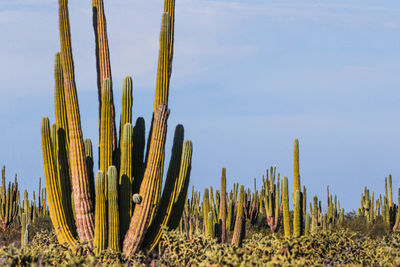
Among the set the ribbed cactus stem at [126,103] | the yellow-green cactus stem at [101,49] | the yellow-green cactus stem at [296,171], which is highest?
the yellow-green cactus stem at [101,49]

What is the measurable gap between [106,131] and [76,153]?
2.35 ft

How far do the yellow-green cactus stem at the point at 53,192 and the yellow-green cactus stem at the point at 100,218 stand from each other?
701 mm

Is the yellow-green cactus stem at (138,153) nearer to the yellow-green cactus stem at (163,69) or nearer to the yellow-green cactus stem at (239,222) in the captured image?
the yellow-green cactus stem at (163,69)

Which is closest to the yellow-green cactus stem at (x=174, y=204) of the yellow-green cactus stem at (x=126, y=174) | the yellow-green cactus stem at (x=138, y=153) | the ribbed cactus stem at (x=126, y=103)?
the yellow-green cactus stem at (x=138, y=153)

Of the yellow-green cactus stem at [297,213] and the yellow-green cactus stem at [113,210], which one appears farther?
the yellow-green cactus stem at [297,213]

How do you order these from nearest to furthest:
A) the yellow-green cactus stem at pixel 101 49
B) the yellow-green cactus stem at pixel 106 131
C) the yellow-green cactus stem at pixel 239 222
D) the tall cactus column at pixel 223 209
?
the yellow-green cactus stem at pixel 106 131 → the yellow-green cactus stem at pixel 101 49 → the yellow-green cactus stem at pixel 239 222 → the tall cactus column at pixel 223 209

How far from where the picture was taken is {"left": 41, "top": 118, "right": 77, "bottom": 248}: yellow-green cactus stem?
35.6ft

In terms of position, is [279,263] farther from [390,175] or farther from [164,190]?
[390,175]

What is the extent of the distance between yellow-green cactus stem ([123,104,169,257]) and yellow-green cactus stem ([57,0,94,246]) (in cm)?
81

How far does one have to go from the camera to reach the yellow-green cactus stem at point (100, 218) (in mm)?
10195

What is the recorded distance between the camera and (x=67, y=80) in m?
10.9

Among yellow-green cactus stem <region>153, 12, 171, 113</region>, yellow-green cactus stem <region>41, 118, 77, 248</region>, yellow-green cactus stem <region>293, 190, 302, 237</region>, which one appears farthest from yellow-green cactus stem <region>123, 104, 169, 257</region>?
yellow-green cactus stem <region>293, 190, 302, 237</region>

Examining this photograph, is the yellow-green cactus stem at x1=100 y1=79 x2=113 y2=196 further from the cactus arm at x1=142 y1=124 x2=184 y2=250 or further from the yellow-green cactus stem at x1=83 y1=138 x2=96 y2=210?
the cactus arm at x1=142 y1=124 x2=184 y2=250

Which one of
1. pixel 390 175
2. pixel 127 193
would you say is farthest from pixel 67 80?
pixel 390 175
